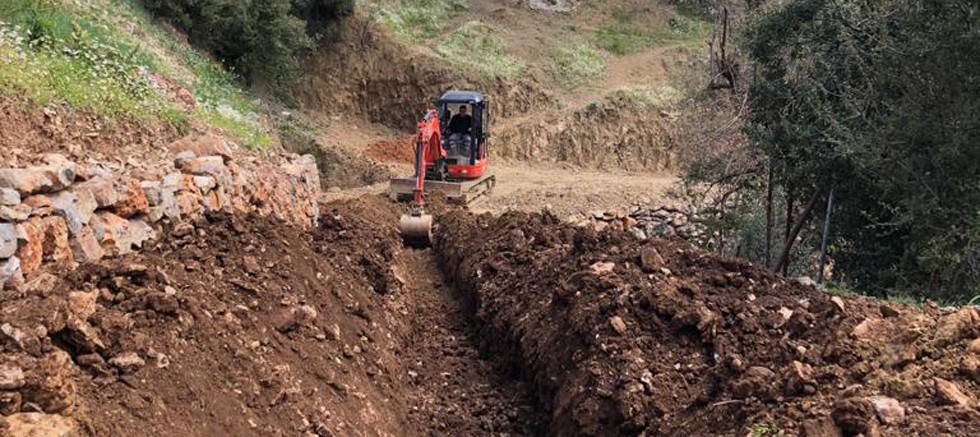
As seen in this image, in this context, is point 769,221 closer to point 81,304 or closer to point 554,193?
point 554,193

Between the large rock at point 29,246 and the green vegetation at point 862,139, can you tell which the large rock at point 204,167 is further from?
the green vegetation at point 862,139

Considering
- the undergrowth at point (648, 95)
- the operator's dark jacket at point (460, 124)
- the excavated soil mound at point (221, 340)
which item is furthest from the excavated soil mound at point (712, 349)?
the undergrowth at point (648, 95)

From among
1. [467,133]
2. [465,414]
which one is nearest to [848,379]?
[465,414]

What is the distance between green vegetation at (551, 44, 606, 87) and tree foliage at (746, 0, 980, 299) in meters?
16.8

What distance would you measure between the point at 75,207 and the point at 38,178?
0.36 meters

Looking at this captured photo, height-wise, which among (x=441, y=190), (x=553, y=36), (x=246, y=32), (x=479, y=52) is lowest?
(x=441, y=190)

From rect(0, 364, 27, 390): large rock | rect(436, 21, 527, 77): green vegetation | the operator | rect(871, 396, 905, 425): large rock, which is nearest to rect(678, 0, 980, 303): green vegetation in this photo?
the operator

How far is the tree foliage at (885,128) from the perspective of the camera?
9180 millimetres

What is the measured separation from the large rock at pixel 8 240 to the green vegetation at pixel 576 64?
→ 25442mm

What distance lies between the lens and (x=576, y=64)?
29.8 metres

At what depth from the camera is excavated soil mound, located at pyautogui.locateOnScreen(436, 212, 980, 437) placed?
422cm

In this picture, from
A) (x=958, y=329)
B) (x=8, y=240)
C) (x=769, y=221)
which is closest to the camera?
(x=958, y=329)

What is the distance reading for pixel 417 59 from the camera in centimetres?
2795

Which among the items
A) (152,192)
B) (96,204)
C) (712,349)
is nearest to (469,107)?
(152,192)
